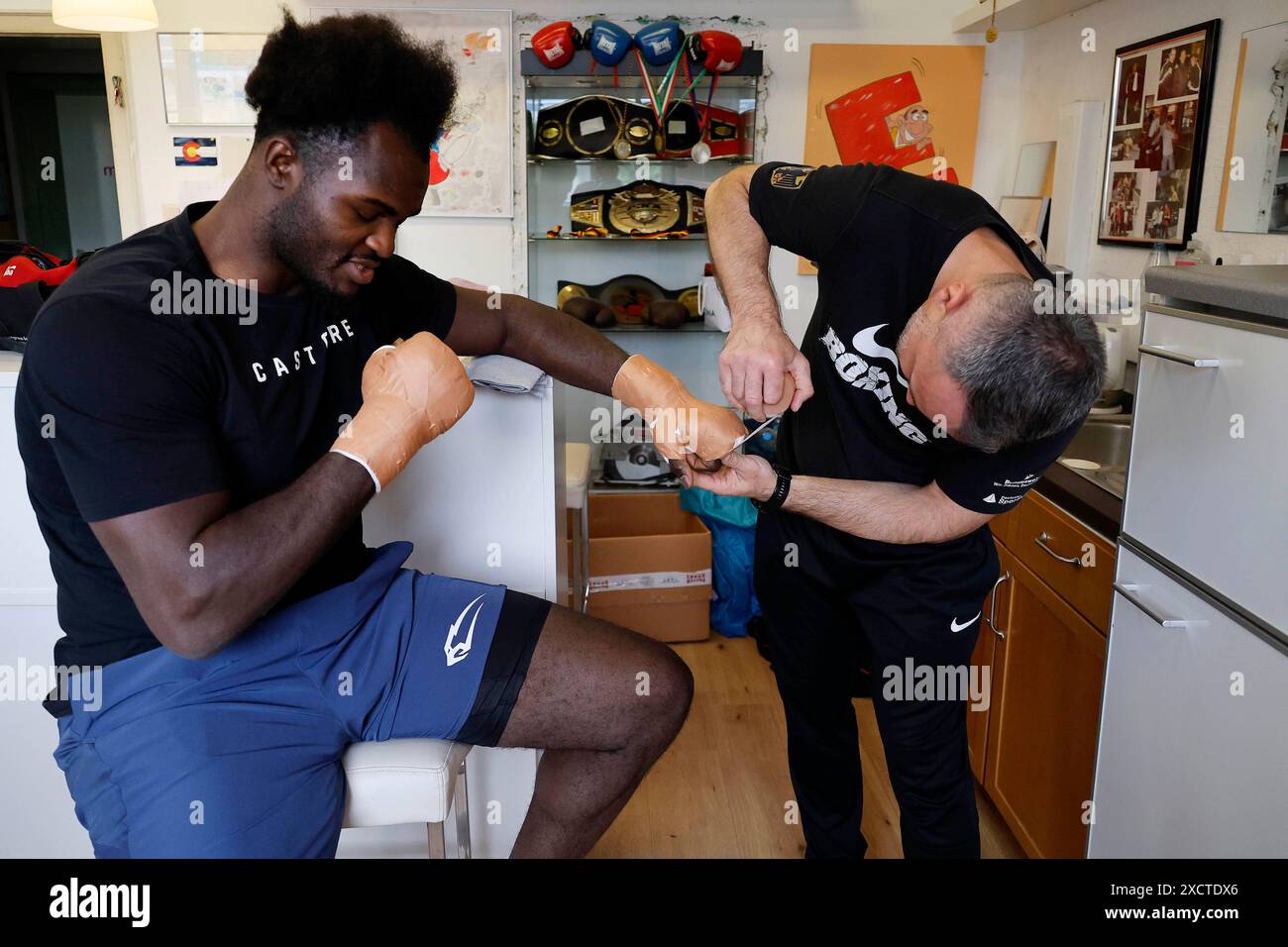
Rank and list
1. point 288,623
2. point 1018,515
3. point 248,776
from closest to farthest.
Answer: point 248,776 → point 288,623 → point 1018,515

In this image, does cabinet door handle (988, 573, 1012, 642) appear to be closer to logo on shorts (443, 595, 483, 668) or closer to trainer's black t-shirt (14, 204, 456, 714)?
logo on shorts (443, 595, 483, 668)

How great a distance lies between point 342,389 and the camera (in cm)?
142

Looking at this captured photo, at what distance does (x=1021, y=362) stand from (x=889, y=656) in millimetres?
610

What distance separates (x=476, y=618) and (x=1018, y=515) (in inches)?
47.0

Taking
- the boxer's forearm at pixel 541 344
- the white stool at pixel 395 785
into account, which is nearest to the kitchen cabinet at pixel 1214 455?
the boxer's forearm at pixel 541 344

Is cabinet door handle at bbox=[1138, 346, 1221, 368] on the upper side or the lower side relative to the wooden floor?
upper

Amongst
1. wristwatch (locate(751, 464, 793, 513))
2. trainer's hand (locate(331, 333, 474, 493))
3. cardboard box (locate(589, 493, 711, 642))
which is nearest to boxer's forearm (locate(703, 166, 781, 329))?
wristwatch (locate(751, 464, 793, 513))

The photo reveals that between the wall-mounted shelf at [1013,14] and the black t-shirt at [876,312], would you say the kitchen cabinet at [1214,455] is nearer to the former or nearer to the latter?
the black t-shirt at [876,312]

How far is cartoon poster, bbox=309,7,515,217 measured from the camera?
11.4ft

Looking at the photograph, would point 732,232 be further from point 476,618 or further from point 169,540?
point 169,540

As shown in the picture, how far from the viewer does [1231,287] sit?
1.27 metres

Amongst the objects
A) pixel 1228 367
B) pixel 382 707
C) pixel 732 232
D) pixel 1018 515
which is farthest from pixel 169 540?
pixel 1018 515

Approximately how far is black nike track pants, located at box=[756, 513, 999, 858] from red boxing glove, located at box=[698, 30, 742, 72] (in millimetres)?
2030

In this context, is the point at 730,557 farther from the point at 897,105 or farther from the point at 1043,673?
the point at 897,105
